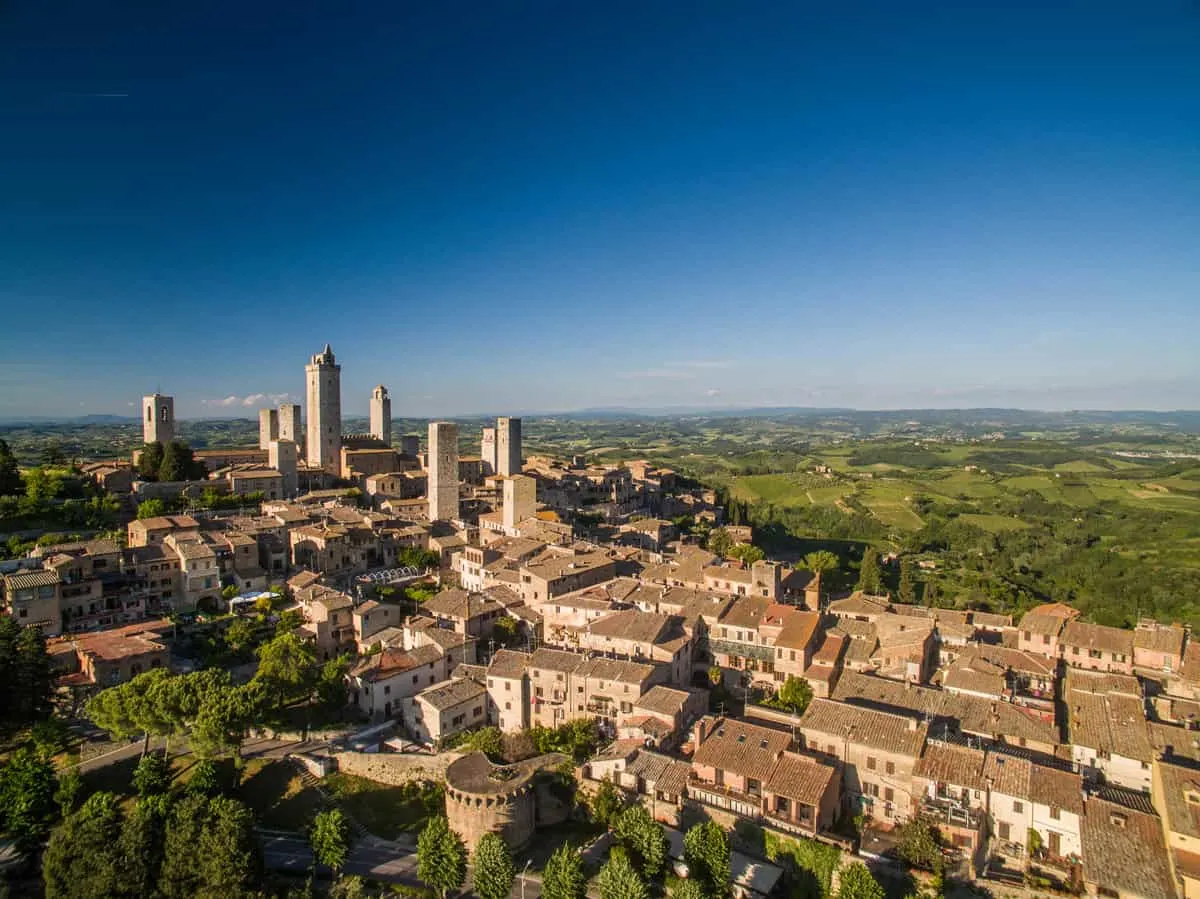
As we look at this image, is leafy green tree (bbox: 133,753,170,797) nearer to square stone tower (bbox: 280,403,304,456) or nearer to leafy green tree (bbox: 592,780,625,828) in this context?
leafy green tree (bbox: 592,780,625,828)

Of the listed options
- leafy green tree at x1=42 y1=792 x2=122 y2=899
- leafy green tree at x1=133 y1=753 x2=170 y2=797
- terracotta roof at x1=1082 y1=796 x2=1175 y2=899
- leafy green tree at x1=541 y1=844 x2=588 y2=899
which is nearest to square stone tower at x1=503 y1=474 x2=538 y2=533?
leafy green tree at x1=133 y1=753 x2=170 y2=797

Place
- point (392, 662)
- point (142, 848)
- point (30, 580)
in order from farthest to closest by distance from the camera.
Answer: point (30, 580) < point (392, 662) < point (142, 848)

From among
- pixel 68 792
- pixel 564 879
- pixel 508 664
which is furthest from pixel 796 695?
pixel 68 792

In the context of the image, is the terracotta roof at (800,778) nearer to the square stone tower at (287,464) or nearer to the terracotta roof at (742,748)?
the terracotta roof at (742,748)

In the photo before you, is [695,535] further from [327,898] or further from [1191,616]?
[327,898]

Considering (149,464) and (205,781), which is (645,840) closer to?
(205,781)

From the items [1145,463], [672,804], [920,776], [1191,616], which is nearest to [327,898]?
[672,804]
